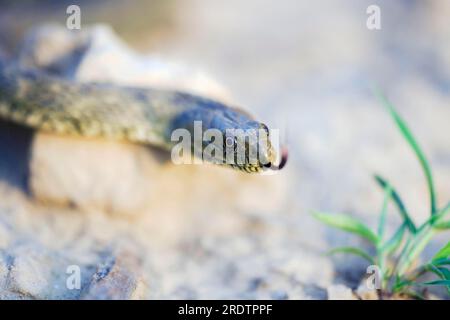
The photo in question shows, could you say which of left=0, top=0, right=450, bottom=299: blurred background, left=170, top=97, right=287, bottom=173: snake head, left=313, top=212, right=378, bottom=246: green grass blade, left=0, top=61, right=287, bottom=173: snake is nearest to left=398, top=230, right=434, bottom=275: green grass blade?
left=313, top=212, right=378, bottom=246: green grass blade

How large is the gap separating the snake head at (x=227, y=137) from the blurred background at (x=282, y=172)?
0.64 metres

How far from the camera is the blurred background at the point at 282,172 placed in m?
3.02

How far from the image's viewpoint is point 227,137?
8.66 ft

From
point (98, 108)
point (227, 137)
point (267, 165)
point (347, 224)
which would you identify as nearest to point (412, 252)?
point (347, 224)

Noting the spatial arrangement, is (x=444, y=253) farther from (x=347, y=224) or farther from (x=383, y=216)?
(x=347, y=224)

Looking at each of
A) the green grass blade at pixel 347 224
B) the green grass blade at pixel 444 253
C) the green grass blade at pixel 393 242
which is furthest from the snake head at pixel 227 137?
the green grass blade at pixel 444 253

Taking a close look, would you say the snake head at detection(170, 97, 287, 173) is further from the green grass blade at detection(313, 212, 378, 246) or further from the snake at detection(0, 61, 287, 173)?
the green grass blade at detection(313, 212, 378, 246)

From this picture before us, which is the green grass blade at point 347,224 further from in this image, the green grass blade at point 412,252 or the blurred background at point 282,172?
the blurred background at point 282,172

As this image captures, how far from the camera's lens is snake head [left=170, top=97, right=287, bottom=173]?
8.13 ft

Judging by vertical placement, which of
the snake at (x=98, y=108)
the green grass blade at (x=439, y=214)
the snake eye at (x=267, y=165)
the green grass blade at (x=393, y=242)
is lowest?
the green grass blade at (x=393, y=242)

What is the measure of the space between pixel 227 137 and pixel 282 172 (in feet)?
4.71

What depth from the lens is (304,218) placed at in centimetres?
364

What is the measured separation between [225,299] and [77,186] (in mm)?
1340
